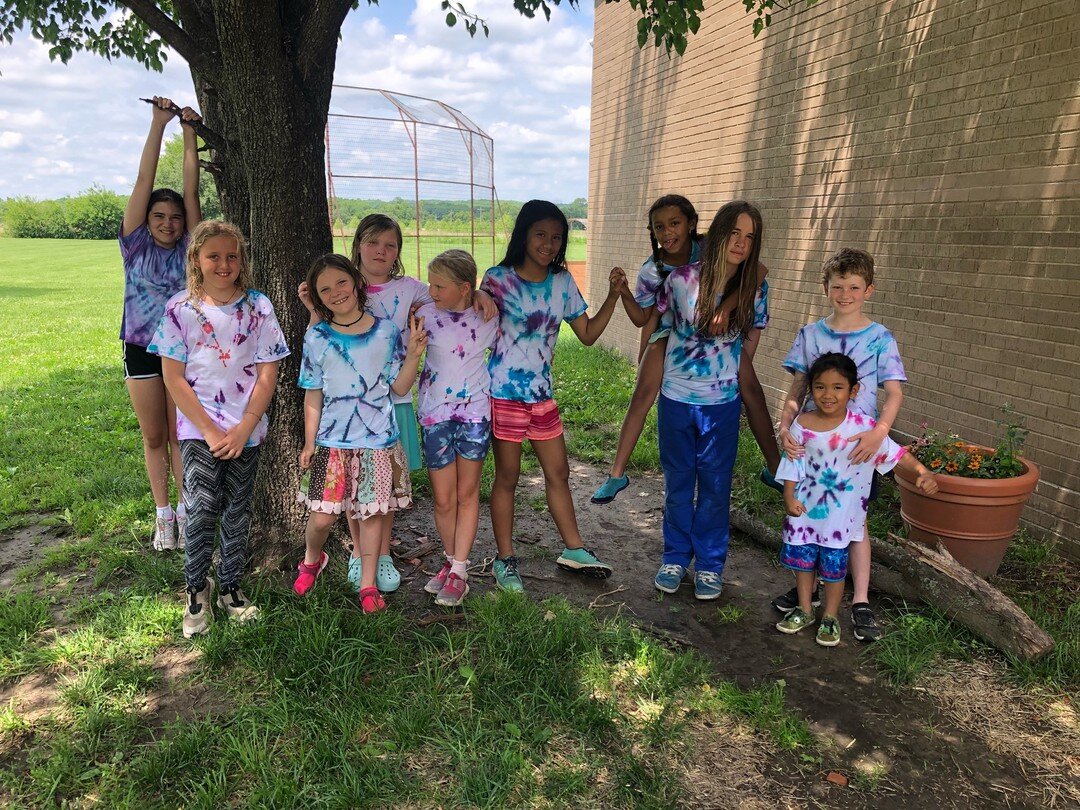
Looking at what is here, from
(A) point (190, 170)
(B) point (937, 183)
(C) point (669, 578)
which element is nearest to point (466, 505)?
(C) point (669, 578)

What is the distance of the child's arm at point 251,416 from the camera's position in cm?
301

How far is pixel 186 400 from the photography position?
2.95m

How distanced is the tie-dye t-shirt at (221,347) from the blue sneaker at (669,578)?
206cm

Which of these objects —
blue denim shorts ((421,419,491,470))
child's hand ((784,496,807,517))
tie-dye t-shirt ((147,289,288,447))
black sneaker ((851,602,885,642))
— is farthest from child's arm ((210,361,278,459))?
black sneaker ((851,602,885,642))

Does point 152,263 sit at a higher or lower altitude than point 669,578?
higher

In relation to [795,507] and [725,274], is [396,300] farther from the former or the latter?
[795,507]

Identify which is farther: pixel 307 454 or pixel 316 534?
pixel 316 534

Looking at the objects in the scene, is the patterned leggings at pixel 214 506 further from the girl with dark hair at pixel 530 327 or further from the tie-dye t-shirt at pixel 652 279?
the tie-dye t-shirt at pixel 652 279

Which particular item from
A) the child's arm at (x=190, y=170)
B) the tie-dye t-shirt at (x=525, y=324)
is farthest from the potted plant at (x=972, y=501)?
the child's arm at (x=190, y=170)

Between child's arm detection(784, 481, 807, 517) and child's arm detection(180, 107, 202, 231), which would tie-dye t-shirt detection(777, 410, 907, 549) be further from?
child's arm detection(180, 107, 202, 231)

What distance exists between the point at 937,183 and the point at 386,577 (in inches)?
164

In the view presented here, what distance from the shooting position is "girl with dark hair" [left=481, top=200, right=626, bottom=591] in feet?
11.0

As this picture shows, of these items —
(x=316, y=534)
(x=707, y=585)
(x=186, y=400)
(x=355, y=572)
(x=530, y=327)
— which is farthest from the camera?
(x=707, y=585)

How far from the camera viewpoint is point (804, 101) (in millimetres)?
6023
